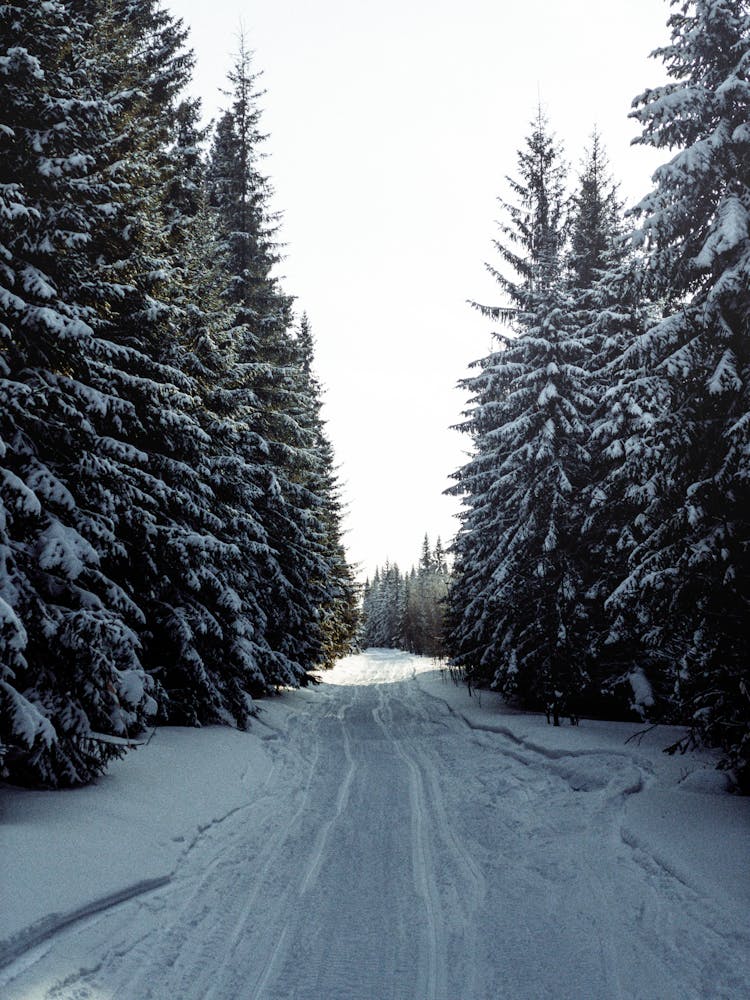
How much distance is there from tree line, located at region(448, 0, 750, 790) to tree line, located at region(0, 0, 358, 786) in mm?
6963

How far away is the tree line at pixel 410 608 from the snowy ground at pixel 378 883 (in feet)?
206

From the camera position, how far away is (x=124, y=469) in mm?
10664

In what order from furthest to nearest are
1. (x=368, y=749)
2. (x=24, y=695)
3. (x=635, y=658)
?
1. (x=635, y=658)
2. (x=368, y=749)
3. (x=24, y=695)

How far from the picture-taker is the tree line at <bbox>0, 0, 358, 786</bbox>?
7840 millimetres

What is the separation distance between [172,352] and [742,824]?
42.5 ft

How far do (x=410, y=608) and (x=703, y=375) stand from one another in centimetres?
8184

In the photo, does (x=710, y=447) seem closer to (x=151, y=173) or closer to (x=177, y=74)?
(x=151, y=173)

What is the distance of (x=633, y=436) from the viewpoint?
12812 mm

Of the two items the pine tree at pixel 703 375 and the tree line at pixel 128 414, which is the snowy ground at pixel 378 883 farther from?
the pine tree at pixel 703 375

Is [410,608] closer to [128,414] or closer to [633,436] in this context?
[633,436]

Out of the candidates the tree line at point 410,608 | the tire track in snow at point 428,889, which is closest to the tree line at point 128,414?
the tire track in snow at point 428,889

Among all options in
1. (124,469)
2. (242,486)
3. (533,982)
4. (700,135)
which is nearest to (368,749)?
(242,486)

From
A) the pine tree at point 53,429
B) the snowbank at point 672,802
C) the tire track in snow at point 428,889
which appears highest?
the pine tree at point 53,429

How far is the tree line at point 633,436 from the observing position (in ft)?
28.9
